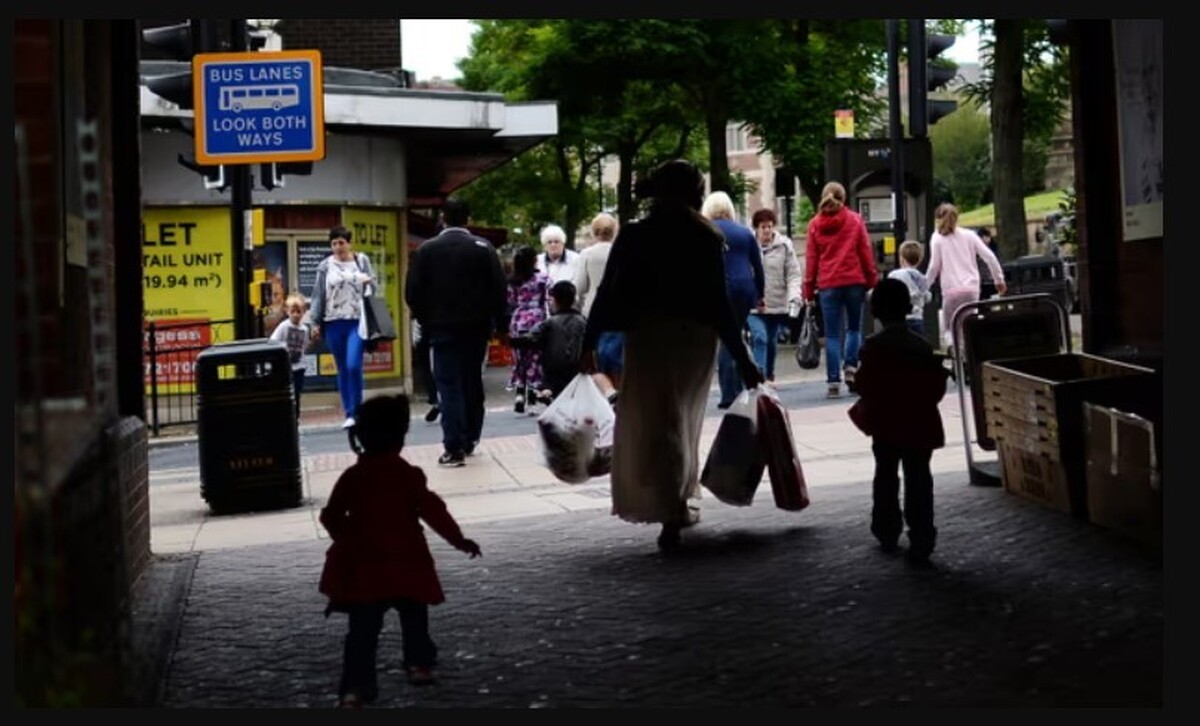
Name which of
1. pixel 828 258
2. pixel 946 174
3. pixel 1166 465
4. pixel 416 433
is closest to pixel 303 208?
pixel 416 433

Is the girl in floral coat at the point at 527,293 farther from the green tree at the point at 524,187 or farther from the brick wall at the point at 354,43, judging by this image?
the green tree at the point at 524,187

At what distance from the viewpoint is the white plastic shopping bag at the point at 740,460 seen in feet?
29.3

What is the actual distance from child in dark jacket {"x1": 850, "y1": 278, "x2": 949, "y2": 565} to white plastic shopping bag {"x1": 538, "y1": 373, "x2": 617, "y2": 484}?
137cm

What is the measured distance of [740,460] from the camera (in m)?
8.95

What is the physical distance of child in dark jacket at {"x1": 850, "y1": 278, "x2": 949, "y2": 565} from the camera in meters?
8.20

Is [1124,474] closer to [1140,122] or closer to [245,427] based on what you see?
[1140,122]

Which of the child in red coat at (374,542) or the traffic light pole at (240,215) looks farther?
the traffic light pole at (240,215)

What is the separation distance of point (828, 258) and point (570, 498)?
213 inches

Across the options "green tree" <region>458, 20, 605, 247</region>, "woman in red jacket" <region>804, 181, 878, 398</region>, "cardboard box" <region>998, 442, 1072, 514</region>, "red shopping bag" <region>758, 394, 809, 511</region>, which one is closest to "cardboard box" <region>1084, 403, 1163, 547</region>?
"cardboard box" <region>998, 442, 1072, 514</region>

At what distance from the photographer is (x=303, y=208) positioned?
24.2m

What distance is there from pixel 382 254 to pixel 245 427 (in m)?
13.9

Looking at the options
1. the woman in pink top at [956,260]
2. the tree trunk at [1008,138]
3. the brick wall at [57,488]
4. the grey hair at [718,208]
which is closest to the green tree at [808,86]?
the tree trunk at [1008,138]

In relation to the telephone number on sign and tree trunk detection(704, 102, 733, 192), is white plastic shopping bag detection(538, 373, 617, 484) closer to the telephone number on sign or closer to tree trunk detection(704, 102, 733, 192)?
the telephone number on sign

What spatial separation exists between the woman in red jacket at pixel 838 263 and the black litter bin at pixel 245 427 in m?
5.86
